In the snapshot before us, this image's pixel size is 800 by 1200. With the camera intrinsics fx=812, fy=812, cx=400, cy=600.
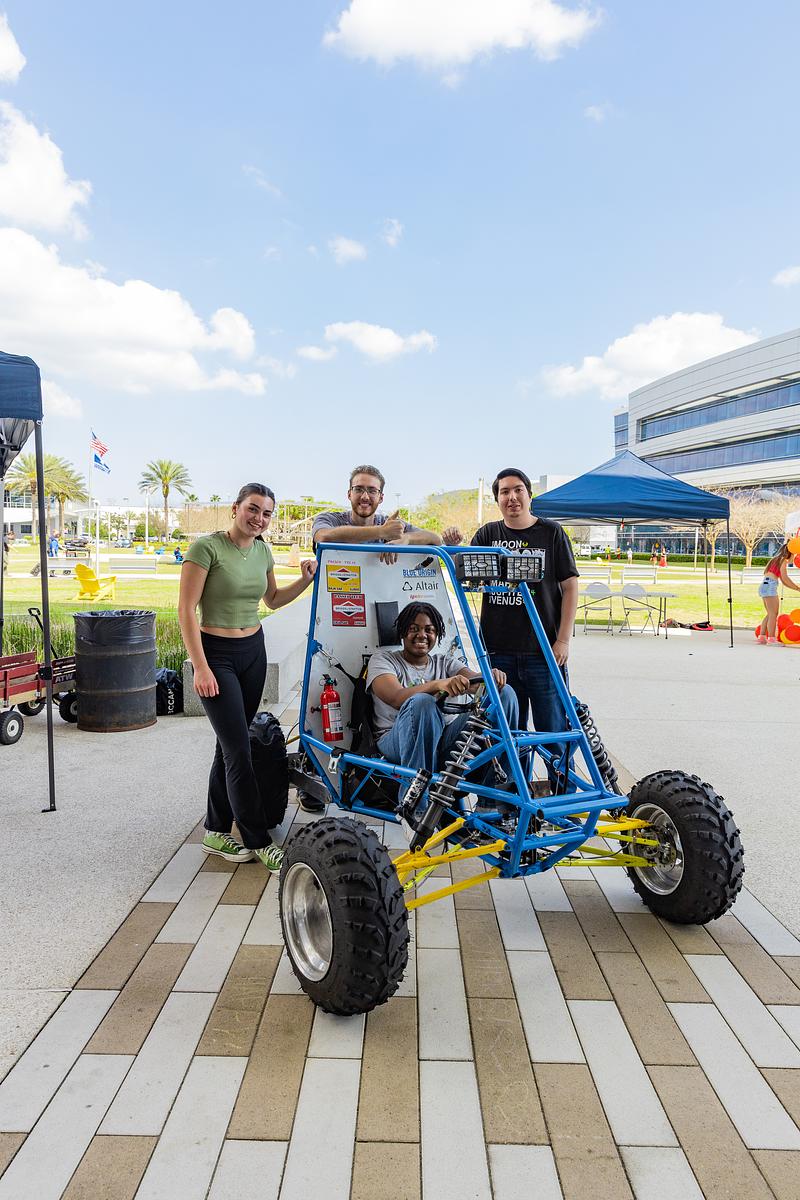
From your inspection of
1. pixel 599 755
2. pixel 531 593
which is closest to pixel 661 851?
pixel 599 755

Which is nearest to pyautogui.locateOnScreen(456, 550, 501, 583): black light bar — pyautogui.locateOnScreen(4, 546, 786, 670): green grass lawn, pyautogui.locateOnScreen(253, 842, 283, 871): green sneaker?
pyautogui.locateOnScreen(253, 842, 283, 871): green sneaker

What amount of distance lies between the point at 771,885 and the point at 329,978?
2.27 meters

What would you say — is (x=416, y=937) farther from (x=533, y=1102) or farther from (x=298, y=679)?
(x=298, y=679)

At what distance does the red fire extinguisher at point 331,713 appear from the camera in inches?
152

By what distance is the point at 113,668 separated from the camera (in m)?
6.16

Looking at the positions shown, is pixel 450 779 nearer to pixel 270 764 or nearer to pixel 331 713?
pixel 331 713

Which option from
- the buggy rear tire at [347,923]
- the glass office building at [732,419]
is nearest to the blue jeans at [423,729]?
the buggy rear tire at [347,923]

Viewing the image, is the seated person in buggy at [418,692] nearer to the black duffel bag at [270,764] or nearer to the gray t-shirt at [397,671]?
the gray t-shirt at [397,671]

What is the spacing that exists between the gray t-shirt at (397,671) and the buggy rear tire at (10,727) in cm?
331

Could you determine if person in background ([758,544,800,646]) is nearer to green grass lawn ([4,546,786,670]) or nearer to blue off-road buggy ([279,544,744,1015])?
green grass lawn ([4,546,786,670])

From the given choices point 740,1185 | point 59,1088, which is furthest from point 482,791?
point 59,1088

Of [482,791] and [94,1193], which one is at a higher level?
[482,791]

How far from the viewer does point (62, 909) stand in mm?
3289

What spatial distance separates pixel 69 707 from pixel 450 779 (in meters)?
4.61
